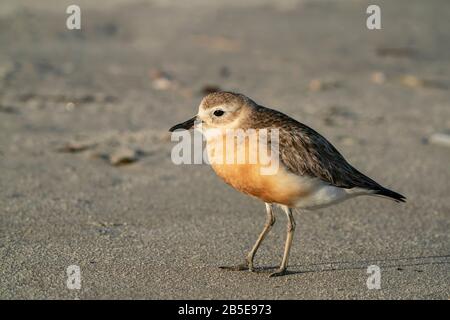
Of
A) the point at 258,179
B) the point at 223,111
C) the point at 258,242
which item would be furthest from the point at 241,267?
the point at 223,111

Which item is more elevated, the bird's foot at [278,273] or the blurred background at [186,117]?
the blurred background at [186,117]

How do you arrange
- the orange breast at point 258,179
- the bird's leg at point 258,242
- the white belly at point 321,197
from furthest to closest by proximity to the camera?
1. the bird's leg at point 258,242
2. the white belly at point 321,197
3. the orange breast at point 258,179

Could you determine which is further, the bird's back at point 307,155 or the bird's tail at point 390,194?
the bird's tail at point 390,194

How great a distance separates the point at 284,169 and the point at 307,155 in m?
0.25

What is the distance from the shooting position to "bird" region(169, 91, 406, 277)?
4.96 m

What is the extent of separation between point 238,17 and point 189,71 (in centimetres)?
346

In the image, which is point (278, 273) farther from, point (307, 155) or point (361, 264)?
point (307, 155)

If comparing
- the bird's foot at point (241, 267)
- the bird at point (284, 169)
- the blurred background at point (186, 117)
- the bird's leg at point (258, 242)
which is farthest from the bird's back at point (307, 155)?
the bird's foot at point (241, 267)

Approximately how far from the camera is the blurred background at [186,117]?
16.8 feet

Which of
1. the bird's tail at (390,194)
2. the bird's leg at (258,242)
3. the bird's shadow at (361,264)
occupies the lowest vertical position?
the bird's shadow at (361,264)

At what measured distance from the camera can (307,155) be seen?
5156 mm

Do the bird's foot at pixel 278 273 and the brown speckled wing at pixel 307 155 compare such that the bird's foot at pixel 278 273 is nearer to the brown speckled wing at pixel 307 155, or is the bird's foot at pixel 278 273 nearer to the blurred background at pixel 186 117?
the blurred background at pixel 186 117
